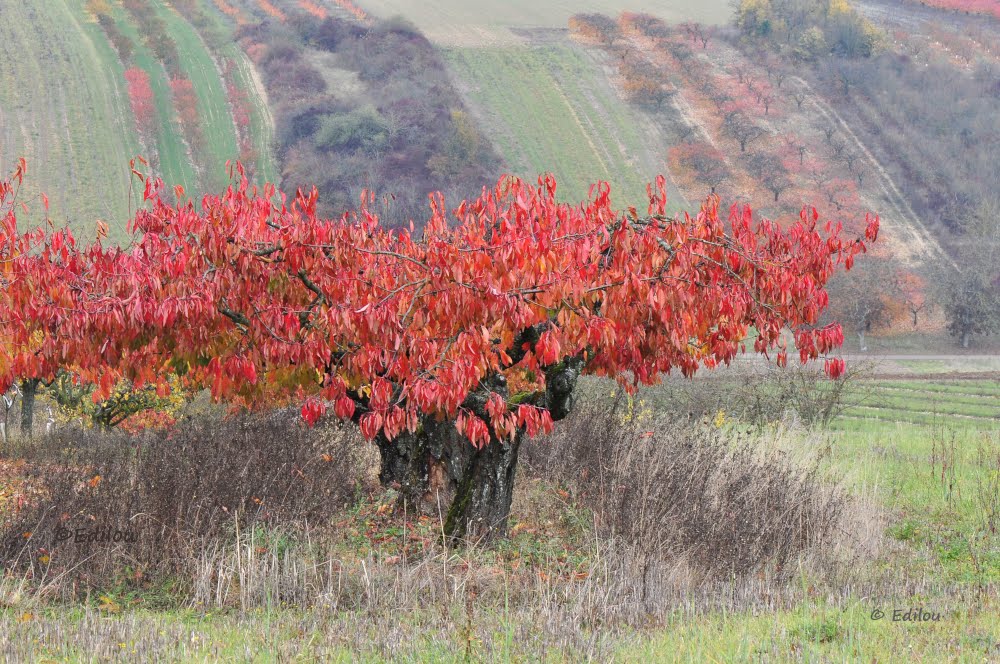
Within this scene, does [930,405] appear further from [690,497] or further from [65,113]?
[65,113]

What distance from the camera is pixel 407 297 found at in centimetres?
720

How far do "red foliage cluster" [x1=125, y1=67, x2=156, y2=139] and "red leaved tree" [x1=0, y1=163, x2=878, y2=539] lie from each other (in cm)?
6682

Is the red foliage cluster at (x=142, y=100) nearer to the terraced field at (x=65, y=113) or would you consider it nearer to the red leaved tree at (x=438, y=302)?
the terraced field at (x=65, y=113)

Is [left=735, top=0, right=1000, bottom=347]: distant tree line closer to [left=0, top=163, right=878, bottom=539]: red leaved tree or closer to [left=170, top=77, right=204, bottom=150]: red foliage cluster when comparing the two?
[left=170, top=77, right=204, bottom=150]: red foliage cluster

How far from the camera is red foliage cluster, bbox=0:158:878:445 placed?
6.77 meters

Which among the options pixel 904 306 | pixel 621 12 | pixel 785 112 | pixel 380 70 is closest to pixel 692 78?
pixel 785 112

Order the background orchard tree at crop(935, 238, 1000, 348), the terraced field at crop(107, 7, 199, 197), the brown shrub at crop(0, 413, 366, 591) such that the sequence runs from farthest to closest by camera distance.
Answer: the terraced field at crop(107, 7, 199, 197) < the background orchard tree at crop(935, 238, 1000, 348) < the brown shrub at crop(0, 413, 366, 591)

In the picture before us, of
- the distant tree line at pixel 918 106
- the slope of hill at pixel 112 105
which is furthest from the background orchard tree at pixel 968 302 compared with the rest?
the slope of hill at pixel 112 105

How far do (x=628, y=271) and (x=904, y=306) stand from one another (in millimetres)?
52025

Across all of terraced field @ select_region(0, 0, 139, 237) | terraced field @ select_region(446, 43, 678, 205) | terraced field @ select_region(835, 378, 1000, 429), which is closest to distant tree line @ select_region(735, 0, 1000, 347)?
terraced field @ select_region(446, 43, 678, 205)

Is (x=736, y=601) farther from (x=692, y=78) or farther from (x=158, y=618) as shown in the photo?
(x=692, y=78)

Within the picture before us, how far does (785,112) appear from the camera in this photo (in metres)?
94.6

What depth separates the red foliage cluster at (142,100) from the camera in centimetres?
6994

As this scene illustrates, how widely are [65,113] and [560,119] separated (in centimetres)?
4019
